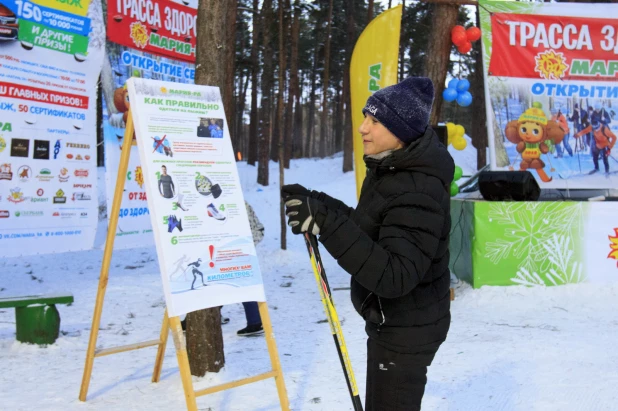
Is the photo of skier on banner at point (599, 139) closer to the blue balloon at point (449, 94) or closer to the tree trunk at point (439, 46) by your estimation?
the blue balloon at point (449, 94)

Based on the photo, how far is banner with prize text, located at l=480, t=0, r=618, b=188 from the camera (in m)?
8.30

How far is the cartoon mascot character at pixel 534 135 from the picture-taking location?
837 centimetres

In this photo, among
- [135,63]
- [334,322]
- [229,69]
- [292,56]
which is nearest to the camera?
[334,322]

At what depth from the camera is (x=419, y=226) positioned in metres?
2.01

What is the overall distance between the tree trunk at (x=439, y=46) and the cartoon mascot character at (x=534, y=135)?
1042mm

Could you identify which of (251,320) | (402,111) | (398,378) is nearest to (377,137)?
(402,111)

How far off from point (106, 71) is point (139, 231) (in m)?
2.02

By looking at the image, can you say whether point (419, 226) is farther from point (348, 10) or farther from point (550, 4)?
point (348, 10)

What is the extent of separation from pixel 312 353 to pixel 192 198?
2281 millimetres

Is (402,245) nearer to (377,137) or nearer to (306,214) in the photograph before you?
(306,214)

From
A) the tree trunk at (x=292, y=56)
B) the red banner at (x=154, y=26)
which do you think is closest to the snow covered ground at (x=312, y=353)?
the red banner at (x=154, y=26)

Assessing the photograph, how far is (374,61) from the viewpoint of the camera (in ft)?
26.0

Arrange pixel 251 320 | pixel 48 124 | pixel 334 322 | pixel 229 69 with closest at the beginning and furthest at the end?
pixel 334 322 < pixel 251 320 < pixel 48 124 < pixel 229 69

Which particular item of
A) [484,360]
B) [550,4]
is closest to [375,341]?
[484,360]
